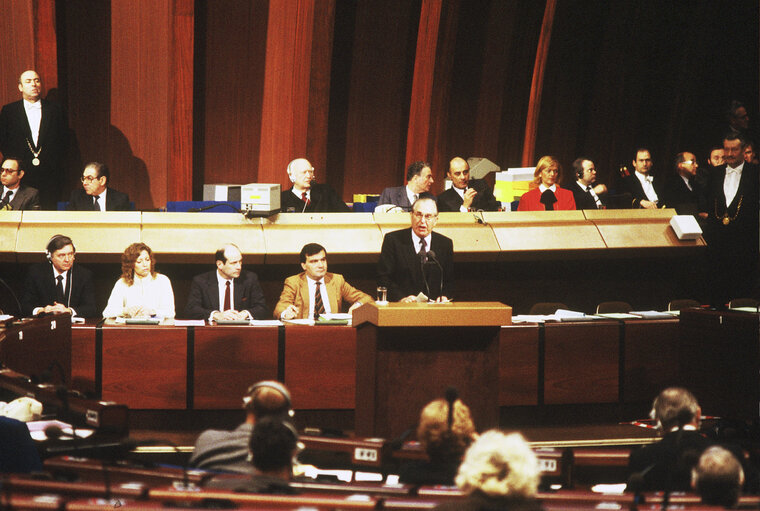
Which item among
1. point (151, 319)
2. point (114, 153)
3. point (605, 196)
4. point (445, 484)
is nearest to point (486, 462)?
point (445, 484)

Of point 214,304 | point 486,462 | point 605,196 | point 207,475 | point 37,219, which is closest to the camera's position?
point 486,462

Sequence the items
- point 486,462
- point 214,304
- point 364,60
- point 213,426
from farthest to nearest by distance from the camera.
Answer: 1. point 364,60
2. point 214,304
3. point 213,426
4. point 486,462

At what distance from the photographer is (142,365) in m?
5.00

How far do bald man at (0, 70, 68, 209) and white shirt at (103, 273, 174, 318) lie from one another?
7.60ft

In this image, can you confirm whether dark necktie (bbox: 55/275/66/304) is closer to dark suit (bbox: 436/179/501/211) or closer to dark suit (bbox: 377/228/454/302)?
dark suit (bbox: 377/228/454/302)

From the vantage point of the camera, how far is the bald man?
Answer: 7.40 m

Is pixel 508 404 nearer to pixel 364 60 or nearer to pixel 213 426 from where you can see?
pixel 213 426

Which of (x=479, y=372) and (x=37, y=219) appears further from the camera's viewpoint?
(x=37, y=219)

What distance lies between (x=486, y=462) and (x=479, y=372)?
Result: 166 centimetres

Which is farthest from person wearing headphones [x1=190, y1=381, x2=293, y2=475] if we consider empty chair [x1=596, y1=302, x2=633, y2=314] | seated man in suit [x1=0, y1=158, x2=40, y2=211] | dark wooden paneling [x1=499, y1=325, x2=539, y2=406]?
seated man in suit [x1=0, y1=158, x2=40, y2=211]

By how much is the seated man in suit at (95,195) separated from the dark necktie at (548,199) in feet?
10.7

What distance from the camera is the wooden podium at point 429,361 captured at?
3.77 meters

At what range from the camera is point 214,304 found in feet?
19.1

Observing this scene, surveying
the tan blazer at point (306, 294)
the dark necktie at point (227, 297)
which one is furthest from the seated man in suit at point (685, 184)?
the dark necktie at point (227, 297)
